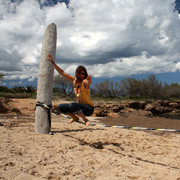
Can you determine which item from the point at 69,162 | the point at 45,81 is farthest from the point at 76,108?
the point at 45,81

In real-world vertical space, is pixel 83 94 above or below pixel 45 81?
below

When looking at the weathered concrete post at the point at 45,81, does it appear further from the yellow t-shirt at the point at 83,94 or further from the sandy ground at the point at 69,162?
the yellow t-shirt at the point at 83,94

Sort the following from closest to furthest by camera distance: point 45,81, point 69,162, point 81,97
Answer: point 69,162 → point 81,97 → point 45,81

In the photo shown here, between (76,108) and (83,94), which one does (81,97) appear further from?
(76,108)

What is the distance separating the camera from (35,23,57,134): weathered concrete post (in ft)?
16.8

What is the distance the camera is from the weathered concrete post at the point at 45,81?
5.13 m

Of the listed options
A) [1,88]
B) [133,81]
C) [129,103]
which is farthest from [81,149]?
[133,81]

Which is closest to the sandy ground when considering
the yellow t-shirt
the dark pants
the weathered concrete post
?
the weathered concrete post

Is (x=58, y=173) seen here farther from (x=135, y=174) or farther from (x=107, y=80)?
(x=107, y=80)

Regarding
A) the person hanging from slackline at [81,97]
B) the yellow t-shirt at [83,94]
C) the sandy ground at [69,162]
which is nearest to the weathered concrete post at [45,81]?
the sandy ground at [69,162]

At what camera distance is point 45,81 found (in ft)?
16.9

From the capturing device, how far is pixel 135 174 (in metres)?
3.04

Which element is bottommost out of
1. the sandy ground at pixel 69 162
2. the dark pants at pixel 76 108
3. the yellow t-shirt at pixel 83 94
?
the sandy ground at pixel 69 162

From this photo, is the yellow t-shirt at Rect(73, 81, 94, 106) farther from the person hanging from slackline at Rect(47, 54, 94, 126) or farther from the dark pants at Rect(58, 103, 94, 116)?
the dark pants at Rect(58, 103, 94, 116)
